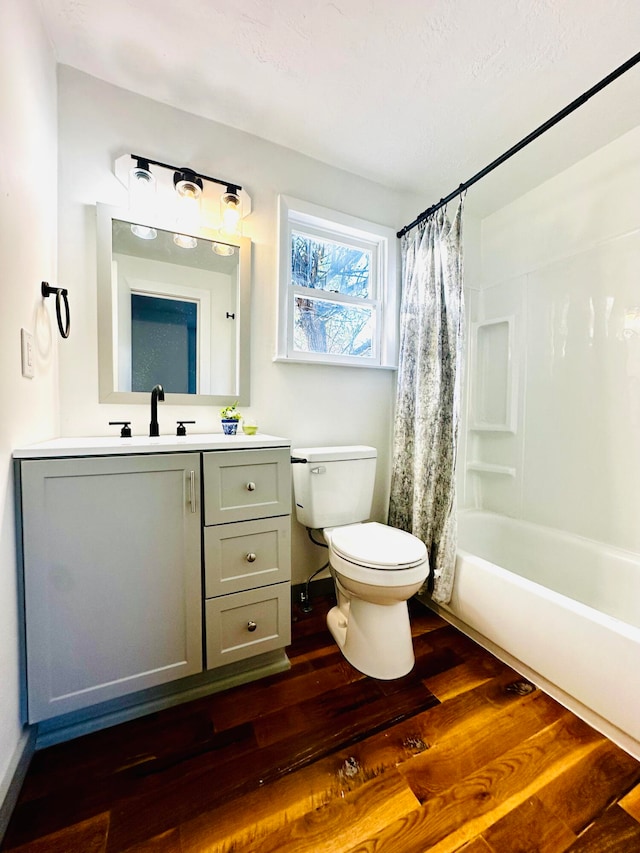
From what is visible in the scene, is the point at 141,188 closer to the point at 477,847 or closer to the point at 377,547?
the point at 377,547

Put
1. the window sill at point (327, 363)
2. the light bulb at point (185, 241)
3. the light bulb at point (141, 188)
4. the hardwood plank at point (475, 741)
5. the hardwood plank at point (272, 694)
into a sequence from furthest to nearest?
the window sill at point (327, 363), the light bulb at point (185, 241), the light bulb at point (141, 188), the hardwood plank at point (272, 694), the hardwood plank at point (475, 741)

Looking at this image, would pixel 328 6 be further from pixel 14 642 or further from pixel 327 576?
pixel 327 576

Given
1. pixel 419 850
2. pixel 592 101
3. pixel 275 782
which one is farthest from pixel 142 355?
pixel 592 101

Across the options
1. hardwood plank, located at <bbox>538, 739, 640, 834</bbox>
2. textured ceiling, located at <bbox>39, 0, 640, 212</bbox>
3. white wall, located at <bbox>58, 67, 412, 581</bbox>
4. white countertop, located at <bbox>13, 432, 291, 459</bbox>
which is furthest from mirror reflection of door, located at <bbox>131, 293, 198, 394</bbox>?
hardwood plank, located at <bbox>538, 739, 640, 834</bbox>

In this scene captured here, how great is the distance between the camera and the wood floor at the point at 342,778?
0.83m

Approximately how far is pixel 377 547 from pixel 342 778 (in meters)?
0.68

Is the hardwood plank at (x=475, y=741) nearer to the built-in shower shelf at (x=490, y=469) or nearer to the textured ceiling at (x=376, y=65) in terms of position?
the built-in shower shelf at (x=490, y=469)

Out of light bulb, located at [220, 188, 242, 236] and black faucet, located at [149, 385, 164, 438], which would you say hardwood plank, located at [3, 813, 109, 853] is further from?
light bulb, located at [220, 188, 242, 236]

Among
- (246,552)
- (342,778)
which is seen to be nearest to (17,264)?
(246,552)

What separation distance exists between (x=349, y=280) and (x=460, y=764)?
2110mm

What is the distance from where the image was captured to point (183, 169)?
4.75ft

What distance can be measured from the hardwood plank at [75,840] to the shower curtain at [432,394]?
1.38m

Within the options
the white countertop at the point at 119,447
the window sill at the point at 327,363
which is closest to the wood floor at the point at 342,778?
the white countertop at the point at 119,447

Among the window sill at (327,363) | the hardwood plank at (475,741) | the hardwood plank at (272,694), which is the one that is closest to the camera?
the hardwood plank at (475,741)
